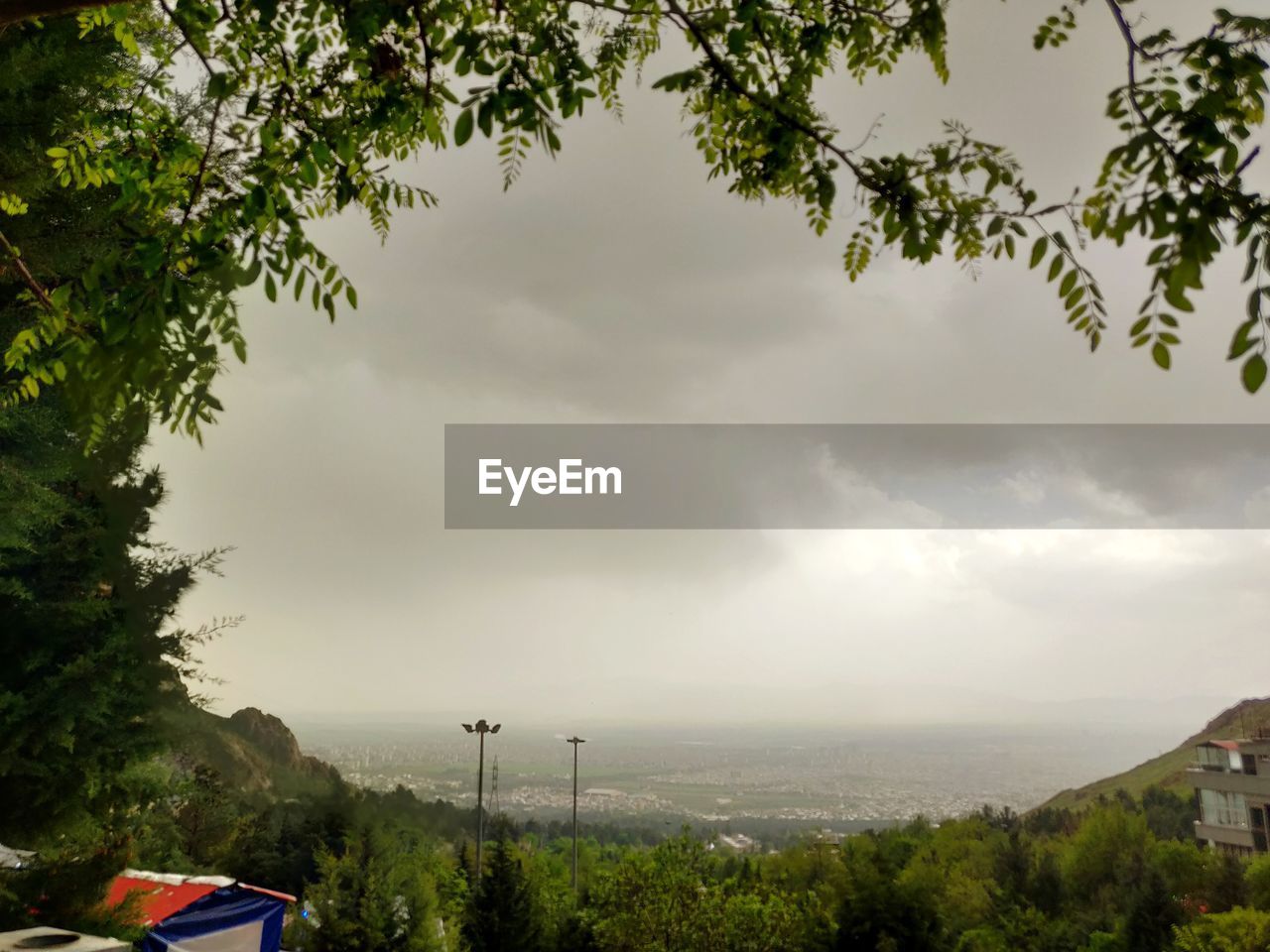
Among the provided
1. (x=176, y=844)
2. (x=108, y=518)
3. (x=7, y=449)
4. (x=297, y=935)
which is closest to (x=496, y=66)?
(x=7, y=449)

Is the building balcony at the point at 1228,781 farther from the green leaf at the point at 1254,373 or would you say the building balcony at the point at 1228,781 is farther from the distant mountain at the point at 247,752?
the green leaf at the point at 1254,373

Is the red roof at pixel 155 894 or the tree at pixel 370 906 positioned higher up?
the red roof at pixel 155 894

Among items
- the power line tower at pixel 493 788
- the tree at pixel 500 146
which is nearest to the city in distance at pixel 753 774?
the power line tower at pixel 493 788

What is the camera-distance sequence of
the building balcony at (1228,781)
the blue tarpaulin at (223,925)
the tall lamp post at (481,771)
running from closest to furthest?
the blue tarpaulin at (223,925) → the tall lamp post at (481,771) → the building balcony at (1228,781)

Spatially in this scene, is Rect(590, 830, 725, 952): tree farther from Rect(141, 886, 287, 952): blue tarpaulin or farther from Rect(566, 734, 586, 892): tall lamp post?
Rect(141, 886, 287, 952): blue tarpaulin

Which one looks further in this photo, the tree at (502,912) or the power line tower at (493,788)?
the power line tower at (493,788)

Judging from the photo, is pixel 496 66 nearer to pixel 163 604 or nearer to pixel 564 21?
pixel 564 21
